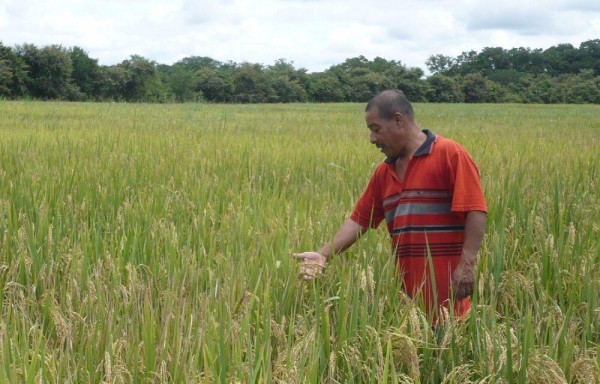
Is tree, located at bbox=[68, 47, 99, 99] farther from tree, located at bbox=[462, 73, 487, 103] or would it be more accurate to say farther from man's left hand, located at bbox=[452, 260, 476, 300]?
man's left hand, located at bbox=[452, 260, 476, 300]

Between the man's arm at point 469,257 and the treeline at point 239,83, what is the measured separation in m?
41.9

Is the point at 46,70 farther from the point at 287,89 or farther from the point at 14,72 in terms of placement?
the point at 287,89

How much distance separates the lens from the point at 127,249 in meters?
2.85

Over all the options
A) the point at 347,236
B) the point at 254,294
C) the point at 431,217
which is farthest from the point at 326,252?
the point at 254,294

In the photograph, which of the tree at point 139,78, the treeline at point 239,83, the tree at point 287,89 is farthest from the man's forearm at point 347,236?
the tree at point 287,89

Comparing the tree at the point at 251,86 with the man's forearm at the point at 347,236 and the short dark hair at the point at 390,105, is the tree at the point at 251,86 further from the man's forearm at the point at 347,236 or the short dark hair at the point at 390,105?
the short dark hair at the point at 390,105

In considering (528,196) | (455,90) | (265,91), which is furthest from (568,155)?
(455,90)

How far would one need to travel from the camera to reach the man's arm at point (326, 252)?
2.38m

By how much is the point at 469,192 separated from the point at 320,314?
82cm

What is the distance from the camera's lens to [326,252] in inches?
105

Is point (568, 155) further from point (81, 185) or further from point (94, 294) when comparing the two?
point (94, 294)

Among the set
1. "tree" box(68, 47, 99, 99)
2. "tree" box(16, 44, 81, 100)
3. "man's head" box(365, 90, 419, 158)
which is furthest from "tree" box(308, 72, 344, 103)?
"man's head" box(365, 90, 419, 158)

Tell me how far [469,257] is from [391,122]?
21.6 inches

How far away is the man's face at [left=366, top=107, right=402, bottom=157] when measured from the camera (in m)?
2.62
